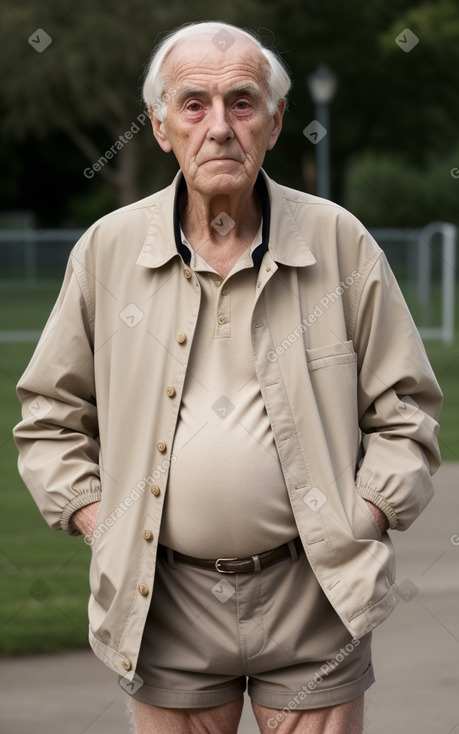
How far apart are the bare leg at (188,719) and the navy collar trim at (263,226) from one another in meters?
1.01

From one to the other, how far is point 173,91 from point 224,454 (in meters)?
0.80

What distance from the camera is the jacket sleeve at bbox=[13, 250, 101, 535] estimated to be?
283cm

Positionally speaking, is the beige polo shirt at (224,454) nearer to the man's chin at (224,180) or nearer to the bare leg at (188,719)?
the man's chin at (224,180)

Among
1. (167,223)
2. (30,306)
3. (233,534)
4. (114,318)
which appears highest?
(167,223)

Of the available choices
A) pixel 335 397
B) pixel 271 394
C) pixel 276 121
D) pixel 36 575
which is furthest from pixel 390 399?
pixel 36 575

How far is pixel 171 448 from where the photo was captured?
2703 millimetres

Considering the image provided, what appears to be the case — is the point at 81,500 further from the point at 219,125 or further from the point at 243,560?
the point at 219,125

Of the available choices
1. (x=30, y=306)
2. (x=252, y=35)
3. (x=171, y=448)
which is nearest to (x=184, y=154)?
(x=252, y=35)

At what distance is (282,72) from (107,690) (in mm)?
2869

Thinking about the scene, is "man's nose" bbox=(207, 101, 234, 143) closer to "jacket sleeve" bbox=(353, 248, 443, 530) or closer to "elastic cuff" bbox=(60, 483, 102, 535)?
"jacket sleeve" bbox=(353, 248, 443, 530)

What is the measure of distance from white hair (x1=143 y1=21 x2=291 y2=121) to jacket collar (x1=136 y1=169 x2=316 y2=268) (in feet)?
0.59

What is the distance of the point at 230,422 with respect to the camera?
2676 mm

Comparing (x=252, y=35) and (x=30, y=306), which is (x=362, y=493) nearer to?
(x=252, y=35)

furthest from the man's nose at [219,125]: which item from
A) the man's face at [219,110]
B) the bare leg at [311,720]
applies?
the bare leg at [311,720]
